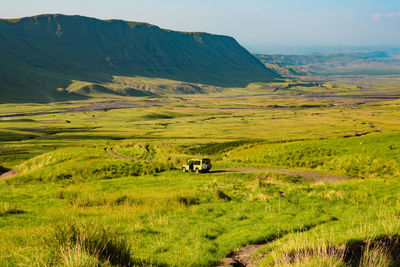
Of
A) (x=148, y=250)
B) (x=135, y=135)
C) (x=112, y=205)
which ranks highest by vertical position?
(x=148, y=250)

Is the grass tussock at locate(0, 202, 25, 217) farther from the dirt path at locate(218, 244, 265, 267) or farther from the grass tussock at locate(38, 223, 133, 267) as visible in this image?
the dirt path at locate(218, 244, 265, 267)

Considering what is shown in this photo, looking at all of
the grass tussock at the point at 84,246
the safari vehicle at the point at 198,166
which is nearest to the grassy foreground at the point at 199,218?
the grass tussock at the point at 84,246

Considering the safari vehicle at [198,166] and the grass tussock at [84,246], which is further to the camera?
the safari vehicle at [198,166]

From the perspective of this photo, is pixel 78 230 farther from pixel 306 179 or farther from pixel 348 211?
pixel 306 179

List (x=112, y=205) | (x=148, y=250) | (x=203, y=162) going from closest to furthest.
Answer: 1. (x=148, y=250)
2. (x=112, y=205)
3. (x=203, y=162)

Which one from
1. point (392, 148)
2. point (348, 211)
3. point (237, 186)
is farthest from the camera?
point (392, 148)

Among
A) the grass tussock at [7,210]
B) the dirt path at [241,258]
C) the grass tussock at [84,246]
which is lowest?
the grass tussock at [7,210]

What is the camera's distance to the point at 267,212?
16438 mm

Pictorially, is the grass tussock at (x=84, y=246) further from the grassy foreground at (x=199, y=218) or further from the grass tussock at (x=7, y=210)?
the grass tussock at (x=7, y=210)

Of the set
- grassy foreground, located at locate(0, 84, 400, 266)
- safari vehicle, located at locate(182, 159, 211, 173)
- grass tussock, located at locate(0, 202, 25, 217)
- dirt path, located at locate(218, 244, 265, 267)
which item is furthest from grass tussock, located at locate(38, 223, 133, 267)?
safari vehicle, located at locate(182, 159, 211, 173)

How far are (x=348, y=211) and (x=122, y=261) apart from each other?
11.7 metres

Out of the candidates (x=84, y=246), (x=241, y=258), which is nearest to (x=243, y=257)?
(x=241, y=258)

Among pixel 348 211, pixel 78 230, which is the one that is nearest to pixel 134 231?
pixel 78 230

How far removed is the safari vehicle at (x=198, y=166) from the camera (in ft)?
110
